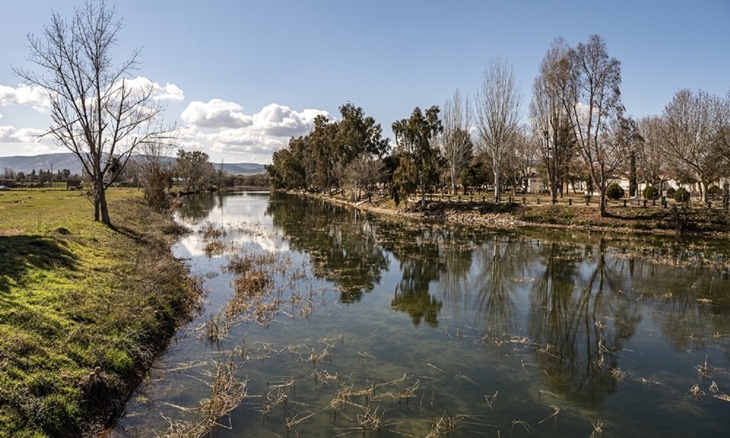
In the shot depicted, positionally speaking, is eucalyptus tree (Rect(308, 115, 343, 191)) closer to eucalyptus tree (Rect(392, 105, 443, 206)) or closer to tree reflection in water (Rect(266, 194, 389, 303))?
eucalyptus tree (Rect(392, 105, 443, 206))

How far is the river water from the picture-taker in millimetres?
7234

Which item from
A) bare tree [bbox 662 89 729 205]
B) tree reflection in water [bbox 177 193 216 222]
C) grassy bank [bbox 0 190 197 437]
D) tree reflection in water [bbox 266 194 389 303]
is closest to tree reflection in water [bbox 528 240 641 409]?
tree reflection in water [bbox 266 194 389 303]

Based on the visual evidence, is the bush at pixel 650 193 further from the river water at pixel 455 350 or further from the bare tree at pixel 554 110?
the river water at pixel 455 350

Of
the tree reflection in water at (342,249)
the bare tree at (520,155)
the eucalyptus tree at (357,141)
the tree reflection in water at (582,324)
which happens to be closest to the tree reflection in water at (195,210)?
the tree reflection in water at (342,249)

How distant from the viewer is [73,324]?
27.9 ft

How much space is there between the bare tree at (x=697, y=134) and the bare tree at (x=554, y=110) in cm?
819

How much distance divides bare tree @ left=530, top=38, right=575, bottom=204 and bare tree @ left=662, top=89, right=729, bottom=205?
8.19 m

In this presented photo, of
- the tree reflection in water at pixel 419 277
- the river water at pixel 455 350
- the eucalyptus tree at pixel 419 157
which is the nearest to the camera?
the river water at pixel 455 350

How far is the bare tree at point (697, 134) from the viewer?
113 feet

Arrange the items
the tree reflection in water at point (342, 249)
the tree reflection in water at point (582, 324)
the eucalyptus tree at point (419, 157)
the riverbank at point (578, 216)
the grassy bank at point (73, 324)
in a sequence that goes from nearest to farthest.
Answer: the grassy bank at point (73, 324)
the tree reflection in water at point (582, 324)
the tree reflection in water at point (342, 249)
the riverbank at point (578, 216)
the eucalyptus tree at point (419, 157)

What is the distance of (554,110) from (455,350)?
3574 cm

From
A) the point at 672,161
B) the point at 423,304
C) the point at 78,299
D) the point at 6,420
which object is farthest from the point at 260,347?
the point at 672,161

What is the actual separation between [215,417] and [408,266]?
14.3m

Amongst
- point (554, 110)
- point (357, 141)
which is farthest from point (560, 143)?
point (357, 141)
